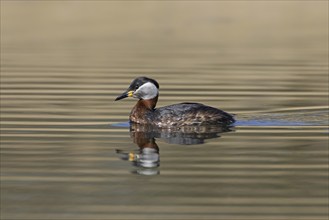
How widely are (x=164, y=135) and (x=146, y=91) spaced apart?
5.82ft

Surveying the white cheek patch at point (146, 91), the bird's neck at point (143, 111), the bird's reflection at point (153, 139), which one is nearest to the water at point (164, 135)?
the bird's reflection at point (153, 139)

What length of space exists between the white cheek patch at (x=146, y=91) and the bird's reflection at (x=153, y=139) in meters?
0.78

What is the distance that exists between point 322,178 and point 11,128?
5621 millimetres

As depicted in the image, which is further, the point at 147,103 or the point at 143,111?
the point at 147,103

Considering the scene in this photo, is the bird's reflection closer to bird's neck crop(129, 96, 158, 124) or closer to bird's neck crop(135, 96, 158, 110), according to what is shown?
bird's neck crop(129, 96, 158, 124)

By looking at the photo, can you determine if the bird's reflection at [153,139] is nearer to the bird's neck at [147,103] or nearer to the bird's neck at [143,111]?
the bird's neck at [143,111]

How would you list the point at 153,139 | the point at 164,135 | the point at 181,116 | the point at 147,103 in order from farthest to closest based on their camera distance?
the point at 147,103 < the point at 181,116 < the point at 164,135 < the point at 153,139

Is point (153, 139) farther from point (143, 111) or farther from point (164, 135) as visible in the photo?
point (143, 111)

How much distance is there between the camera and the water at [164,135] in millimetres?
11570

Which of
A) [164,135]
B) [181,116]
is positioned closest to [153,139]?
[164,135]

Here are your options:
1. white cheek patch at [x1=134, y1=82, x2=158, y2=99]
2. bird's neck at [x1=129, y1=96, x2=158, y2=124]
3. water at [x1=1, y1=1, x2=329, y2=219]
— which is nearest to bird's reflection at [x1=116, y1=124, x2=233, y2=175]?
water at [x1=1, y1=1, x2=329, y2=219]

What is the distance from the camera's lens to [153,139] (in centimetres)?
1655

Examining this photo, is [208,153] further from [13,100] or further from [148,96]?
[13,100]

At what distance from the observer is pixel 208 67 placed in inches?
1132
